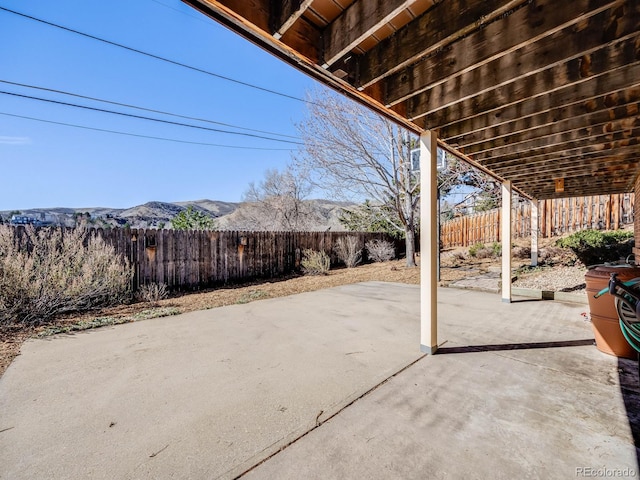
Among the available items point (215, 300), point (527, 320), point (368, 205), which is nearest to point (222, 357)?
→ point (215, 300)

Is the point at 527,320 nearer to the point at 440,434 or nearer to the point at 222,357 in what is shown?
the point at 440,434

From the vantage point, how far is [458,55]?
2160 millimetres

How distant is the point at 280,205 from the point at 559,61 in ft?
61.3

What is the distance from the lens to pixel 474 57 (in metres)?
2.07

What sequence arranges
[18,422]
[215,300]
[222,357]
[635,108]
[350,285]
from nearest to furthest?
[18,422] < [635,108] < [222,357] < [215,300] < [350,285]

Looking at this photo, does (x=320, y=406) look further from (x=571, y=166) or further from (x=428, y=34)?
(x=571, y=166)

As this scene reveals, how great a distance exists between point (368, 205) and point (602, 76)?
8.24 meters

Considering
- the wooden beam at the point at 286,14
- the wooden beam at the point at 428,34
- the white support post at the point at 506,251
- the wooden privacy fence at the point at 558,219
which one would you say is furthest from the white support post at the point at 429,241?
the wooden privacy fence at the point at 558,219

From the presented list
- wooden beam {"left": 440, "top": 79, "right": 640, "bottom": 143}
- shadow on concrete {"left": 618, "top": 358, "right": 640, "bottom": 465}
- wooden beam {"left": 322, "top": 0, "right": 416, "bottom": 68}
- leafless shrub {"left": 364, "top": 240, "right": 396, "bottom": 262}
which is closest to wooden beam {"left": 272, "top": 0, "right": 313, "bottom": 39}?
wooden beam {"left": 322, "top": 0, "right": 416, "bottom": 68}

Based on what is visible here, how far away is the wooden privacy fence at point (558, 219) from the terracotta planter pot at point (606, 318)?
6.18 metres

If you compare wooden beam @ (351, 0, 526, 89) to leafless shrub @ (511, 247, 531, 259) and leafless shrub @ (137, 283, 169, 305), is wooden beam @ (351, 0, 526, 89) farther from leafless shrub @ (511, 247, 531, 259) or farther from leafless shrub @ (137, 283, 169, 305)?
leafless shrub @ (511, 247, 531, 259)

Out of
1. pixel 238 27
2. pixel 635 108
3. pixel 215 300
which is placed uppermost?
pixel 238 27

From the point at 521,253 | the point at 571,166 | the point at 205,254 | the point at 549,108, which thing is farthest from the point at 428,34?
the point at 521,253

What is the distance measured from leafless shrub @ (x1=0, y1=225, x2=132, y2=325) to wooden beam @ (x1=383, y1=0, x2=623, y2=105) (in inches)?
225
